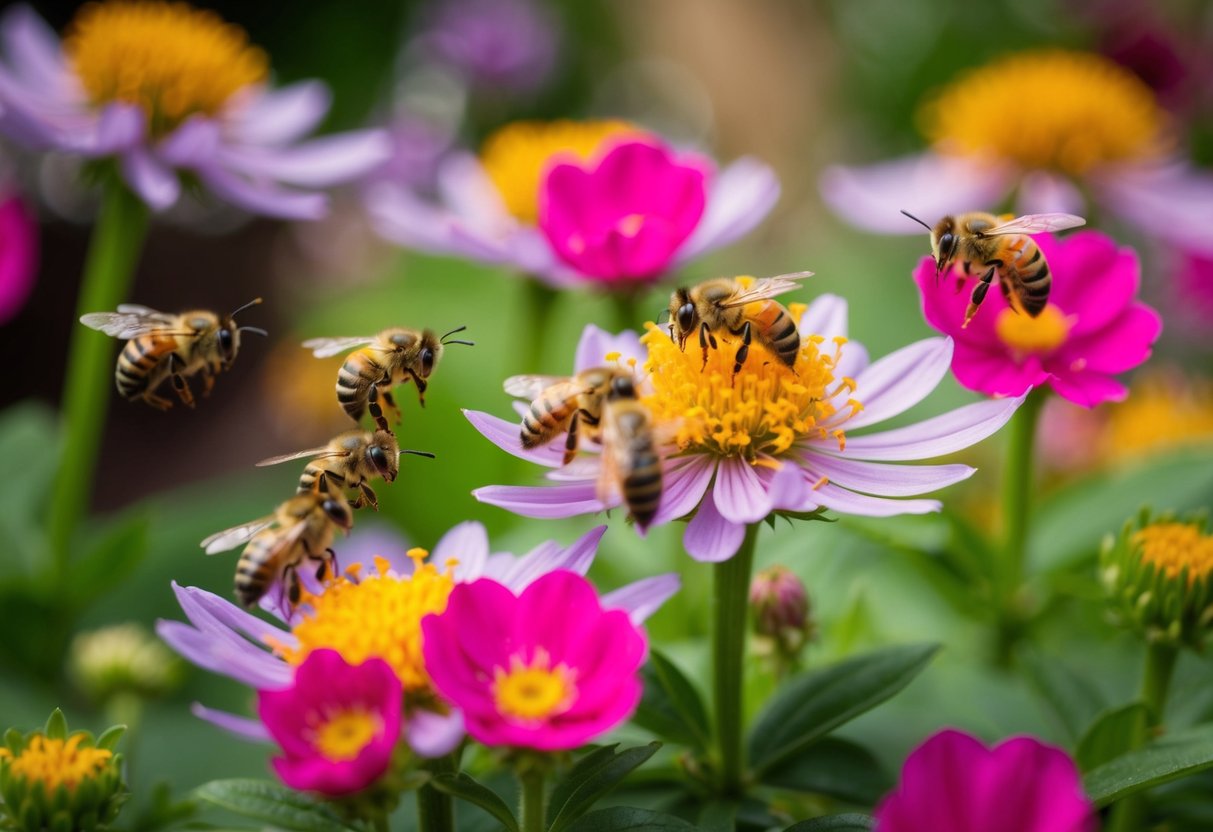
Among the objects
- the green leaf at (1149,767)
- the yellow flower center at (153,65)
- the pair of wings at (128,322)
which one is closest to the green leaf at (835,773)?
the green leaf at (1149,767)

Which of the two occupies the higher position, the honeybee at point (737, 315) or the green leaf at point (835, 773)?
→ the honeybee at point (737, 315)

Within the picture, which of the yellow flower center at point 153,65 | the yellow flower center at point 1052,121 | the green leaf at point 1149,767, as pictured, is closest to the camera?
the green leaf at point 1149,767

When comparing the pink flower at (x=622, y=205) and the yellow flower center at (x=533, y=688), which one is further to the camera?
the pink flower at (x=622, y=205)

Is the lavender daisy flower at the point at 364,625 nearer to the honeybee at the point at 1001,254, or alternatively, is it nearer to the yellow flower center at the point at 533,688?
the yellow flower center at the point at 533,688

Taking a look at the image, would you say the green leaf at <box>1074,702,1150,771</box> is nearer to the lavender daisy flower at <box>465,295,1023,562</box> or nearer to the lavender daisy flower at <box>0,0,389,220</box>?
the lavender daisy flower at <box>465,295,1023,562</box>

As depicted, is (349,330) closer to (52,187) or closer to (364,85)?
(52,187)

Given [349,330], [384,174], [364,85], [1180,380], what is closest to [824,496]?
[1180,380]

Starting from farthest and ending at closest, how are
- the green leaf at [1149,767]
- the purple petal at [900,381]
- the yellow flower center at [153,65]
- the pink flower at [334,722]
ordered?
1. the yellow flower center at [153,65]
2. the purple petal at [900,381]
3. the green leaf at [1149,767]
4. the pink flower at [334,722]
